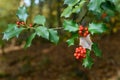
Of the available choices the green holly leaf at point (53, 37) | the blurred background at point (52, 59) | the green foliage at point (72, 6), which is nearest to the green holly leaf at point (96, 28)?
the green foliage at point (72, 6)

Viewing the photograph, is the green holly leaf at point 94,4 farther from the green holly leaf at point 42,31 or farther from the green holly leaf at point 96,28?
the green holly leaf at point 42,31

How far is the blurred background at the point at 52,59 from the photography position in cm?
836

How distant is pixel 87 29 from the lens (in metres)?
2.46

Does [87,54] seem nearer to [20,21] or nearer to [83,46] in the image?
[83,46]

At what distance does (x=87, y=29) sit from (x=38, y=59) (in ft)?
25.3

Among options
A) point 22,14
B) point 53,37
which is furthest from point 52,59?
point 53,37

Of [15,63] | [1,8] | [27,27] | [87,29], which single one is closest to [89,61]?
[87,29]

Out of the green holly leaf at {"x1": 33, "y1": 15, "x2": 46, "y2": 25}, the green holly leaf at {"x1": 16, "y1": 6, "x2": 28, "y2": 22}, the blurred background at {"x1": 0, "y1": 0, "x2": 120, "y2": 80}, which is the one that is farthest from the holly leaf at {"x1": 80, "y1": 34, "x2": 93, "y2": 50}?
the blurred background at {"x1": 0, "y1": 0, "x2": 120, "y2": 80}

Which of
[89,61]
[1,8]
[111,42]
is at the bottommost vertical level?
[111,42]

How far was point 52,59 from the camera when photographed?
31.9 feet

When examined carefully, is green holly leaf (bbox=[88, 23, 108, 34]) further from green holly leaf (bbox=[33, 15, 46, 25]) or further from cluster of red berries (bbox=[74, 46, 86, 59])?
green holly leaf (bbox=[33, 15, 46, 25])

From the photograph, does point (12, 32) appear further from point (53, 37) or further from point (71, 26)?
point (71, 26)

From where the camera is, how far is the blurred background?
8.36 meters

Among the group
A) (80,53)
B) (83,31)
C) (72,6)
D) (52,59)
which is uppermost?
(72,6)
